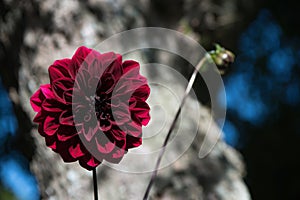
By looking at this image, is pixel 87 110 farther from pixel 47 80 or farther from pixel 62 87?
pixel 47 80

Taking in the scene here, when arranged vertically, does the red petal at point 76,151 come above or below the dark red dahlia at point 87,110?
below

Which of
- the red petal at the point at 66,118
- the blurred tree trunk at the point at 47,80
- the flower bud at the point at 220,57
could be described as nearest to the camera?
the red petal at the point at 66,118

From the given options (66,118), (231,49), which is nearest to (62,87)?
(66,118)

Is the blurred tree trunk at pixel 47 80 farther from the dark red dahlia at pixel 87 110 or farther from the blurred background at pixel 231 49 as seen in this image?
the dark red dahlia at pixel 87 110

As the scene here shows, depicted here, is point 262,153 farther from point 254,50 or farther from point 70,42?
point 70,42

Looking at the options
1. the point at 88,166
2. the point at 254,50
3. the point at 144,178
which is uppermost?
the point at 88,166

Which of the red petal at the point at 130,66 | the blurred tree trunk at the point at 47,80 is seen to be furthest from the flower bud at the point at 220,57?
the blurred tree trunk at the point at 47,80

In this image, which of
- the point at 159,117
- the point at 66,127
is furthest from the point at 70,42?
the point at 66,127
